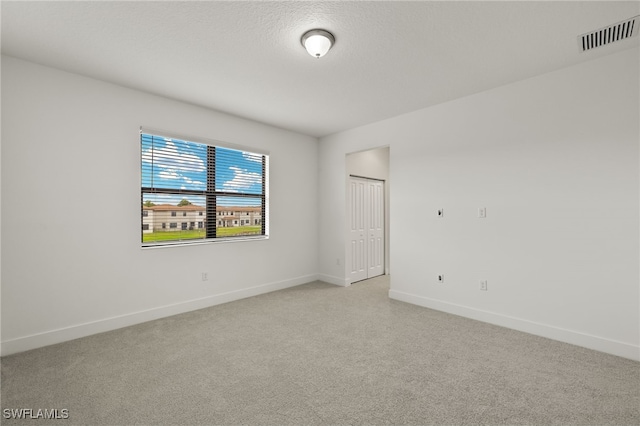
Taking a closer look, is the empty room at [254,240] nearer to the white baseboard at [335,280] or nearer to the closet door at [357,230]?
the white baseboard at [335,280]

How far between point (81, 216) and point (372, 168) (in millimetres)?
4553

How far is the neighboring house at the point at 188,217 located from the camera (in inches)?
142

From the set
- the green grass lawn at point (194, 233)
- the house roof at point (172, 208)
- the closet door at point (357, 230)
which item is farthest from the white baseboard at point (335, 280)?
the house roof at point (172, 208)

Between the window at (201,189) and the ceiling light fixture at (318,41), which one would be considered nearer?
the ceiling light fixture at (318,41)

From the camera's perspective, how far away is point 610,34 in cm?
237

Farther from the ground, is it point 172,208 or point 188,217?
point 172,208

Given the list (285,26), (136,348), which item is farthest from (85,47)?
(136,348)

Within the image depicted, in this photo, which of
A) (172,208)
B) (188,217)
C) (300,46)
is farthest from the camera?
(188,217)

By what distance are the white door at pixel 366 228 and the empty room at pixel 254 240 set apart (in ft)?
3.51

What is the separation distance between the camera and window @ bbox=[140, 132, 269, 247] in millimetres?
3611

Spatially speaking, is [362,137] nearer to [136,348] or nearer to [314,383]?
[314,383]

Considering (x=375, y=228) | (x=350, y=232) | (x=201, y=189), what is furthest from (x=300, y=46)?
(x=375, y=228)

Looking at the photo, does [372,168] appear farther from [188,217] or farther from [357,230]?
[188,217]

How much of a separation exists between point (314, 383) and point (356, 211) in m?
3.49
